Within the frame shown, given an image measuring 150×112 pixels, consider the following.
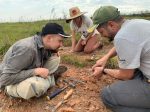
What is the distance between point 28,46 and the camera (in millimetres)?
5371

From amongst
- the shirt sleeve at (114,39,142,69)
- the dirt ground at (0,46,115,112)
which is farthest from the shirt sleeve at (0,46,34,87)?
the shirt sleeve at (114,39,142,69)

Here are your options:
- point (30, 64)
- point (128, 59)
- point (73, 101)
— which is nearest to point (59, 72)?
point (73, 101)

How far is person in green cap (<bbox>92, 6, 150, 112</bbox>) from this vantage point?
4.74 metres

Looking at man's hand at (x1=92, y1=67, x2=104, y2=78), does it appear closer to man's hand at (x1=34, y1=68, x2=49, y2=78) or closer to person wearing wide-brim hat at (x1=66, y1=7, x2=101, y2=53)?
man's hand at (x1=34, y1=68, x2=49, y2=78)

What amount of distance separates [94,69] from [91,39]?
3.08 metres

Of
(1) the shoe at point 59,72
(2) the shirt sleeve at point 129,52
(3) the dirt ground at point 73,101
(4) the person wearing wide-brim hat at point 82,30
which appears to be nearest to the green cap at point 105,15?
(2) the shirt sleeve at point 129,52

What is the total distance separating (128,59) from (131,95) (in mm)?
595

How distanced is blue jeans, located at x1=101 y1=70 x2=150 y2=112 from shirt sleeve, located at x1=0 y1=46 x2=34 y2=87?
109 centimetres

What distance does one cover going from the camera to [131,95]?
5.14m

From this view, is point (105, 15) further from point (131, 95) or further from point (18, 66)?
point (18, 66)

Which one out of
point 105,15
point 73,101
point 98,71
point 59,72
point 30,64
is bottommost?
point 73,101

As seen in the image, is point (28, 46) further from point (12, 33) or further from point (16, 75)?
point (12, 33)

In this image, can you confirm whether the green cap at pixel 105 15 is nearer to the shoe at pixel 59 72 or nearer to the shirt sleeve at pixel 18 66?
the shirt sleeve at pixel 18 66

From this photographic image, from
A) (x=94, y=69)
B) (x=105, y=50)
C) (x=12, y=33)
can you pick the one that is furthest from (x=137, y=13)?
(x=94, y=69)
